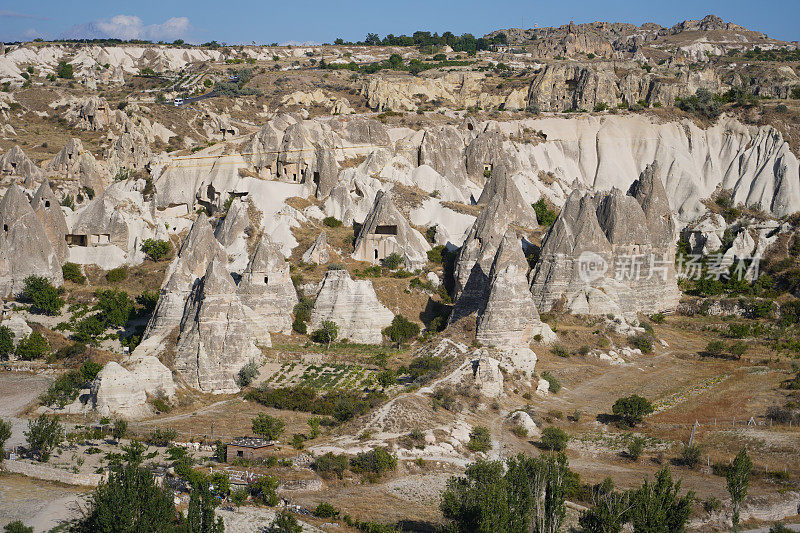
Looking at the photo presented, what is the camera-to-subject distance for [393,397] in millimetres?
35219

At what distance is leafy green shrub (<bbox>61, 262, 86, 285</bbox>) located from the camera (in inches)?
2067

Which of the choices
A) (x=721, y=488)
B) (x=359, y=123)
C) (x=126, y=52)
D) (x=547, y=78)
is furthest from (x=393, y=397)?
(x=126, y=52)

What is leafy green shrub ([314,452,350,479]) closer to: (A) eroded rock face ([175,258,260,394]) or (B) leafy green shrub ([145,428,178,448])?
(B) leafy green shrub ([145,428,178,448])

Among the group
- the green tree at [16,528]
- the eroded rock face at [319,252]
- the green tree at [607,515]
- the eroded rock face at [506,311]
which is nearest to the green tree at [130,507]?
the green tree at [16,528]

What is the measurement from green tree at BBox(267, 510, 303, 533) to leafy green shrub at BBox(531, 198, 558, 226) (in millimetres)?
45002

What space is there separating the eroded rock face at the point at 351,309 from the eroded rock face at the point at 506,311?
18.4ft

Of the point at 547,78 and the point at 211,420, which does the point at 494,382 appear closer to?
the point at 211,420

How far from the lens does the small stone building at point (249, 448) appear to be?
2961cm

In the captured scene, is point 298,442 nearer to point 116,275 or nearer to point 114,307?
point 114,307

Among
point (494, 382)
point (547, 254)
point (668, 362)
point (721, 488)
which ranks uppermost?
point (547, 254)

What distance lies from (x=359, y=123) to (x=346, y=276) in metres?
28.9

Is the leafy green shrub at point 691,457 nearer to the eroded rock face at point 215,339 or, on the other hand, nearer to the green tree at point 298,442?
the green tree at point 298,442

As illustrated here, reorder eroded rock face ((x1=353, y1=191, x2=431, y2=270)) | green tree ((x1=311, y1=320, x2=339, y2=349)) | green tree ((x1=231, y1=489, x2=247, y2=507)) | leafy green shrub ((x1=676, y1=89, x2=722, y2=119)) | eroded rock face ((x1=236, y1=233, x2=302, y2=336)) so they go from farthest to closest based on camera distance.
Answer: leafy green shrub ((x1=676, y1=89, x2=722, y2=119)), eroded rock face ((x1=353, y1=191, x2=431, y2=270)), eroded rock face ((x1=236, y1=233, x2=302, y2=336)), green tree ((x1=311, y1=320, x2=339, y2=349)), green tree ((x1=231, y1=489, x2=247, y2=507))

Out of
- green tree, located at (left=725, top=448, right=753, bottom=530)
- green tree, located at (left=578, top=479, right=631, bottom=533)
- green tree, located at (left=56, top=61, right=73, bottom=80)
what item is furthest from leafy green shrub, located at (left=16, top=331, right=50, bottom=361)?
green tree, located at (left=56, top=61, right=73, bottom=80)
